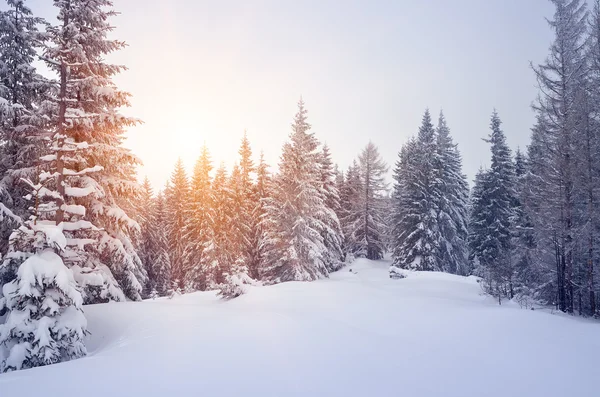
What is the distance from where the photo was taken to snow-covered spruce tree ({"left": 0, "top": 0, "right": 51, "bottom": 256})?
12.0m

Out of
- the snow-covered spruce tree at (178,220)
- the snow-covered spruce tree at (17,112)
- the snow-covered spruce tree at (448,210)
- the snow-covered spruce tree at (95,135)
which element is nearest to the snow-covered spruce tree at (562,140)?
the snow-covered spruce tree at (448,210)

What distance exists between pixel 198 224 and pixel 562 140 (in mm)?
27964

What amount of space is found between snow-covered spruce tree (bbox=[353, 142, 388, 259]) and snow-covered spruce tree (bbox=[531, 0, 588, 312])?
919 inches

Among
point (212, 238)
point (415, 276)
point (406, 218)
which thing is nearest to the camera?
point (415, 276)

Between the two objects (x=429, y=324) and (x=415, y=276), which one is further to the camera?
(x=415, y=276)

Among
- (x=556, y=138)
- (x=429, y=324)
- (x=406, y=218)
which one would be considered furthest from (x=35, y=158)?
(x=406, y=218)

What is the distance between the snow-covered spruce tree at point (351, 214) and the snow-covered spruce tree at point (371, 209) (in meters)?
0.16

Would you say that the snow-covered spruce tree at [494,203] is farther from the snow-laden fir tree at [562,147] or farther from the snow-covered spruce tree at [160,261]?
the snow-covered spruce tree at [160,261]

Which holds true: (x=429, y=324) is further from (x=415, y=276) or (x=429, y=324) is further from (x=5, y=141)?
(x=5, y=141)

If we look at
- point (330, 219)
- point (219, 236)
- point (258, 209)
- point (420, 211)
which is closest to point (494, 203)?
point (420, 211)

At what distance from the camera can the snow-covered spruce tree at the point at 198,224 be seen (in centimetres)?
3112

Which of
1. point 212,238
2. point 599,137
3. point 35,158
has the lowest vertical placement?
point 212,238

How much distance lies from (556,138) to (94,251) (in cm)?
2103

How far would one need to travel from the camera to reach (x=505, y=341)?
317 inches
